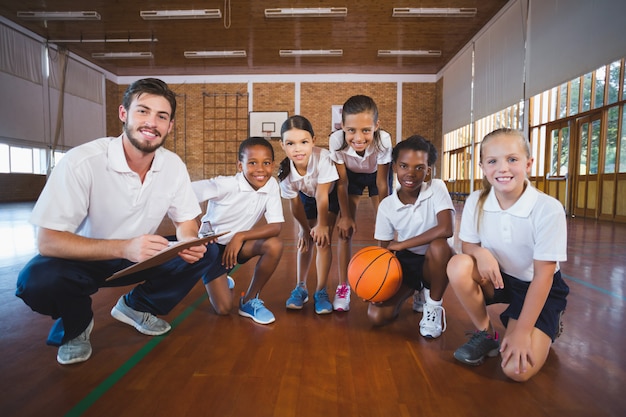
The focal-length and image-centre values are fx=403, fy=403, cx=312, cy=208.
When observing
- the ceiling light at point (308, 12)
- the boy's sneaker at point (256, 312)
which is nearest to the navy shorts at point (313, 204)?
the boy's sneaker at point (256, 312)

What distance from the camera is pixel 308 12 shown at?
9883 mm

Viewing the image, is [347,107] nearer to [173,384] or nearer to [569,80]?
[173,384]

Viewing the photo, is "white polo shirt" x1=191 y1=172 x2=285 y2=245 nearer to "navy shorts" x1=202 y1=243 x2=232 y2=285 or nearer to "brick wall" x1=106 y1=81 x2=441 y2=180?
"navy shorts" x1=202 y1=243 x2=232 y2=285

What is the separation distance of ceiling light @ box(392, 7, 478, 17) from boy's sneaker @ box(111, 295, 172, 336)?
988 cm

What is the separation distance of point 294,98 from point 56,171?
1387cm

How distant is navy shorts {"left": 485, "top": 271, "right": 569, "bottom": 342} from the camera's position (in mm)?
1533

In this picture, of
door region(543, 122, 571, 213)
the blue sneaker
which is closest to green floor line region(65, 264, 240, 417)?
the blue sneaker

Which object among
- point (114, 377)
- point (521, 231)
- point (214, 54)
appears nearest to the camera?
point (114, 377)

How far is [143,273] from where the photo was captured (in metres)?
1.83

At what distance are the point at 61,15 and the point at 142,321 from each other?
11.4 metres

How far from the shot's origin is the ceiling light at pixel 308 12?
32.2 feet

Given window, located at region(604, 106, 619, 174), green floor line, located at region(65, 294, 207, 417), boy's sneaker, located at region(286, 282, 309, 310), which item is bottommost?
green floor line, located at region(65, 294, 207, 417)

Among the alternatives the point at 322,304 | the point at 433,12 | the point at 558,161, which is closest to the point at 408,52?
the point at 433,12

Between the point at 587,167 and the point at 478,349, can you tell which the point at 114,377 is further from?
the point at 587,167
